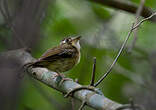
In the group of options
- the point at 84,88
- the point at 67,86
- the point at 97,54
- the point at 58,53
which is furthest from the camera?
the point at 97,54

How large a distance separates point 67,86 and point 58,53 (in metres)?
1.18

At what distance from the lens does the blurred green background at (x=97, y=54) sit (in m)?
4.98

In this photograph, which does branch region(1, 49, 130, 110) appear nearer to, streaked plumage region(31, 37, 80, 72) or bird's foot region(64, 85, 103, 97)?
bird's foot region(64, 85, 103, 97)

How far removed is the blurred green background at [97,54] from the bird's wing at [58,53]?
1.04 feet

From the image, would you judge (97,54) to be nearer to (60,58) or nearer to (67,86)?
(60,58)

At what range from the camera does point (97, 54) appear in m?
5.40

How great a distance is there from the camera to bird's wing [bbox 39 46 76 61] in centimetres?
416

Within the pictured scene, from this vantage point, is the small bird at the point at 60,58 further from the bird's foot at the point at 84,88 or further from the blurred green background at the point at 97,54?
the bird's foot at the point at 84,88

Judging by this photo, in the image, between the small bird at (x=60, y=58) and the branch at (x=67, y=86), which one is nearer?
the branch at (x=67, y=86)

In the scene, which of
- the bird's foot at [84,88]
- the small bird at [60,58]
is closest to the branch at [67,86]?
the bird's foot at [84,88]

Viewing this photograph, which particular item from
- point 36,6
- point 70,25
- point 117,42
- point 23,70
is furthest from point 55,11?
point 36,6

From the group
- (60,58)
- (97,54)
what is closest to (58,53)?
(60,58)

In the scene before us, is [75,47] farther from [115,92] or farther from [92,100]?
[92,100]

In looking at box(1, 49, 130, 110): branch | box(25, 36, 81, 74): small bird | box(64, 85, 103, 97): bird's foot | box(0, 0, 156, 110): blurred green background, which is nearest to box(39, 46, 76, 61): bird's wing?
box(25, 36, 81, 74): small bird
